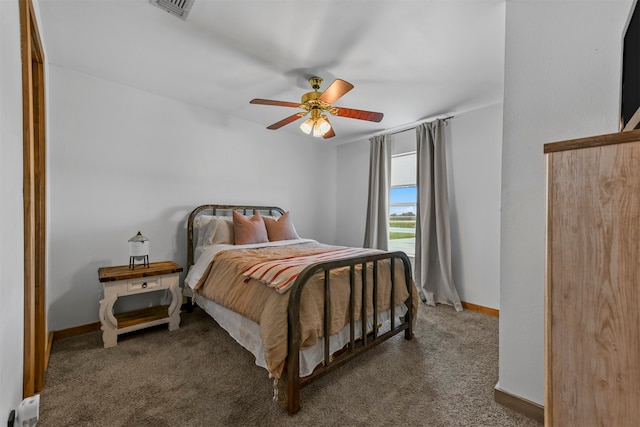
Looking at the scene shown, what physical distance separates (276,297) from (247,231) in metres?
1.52

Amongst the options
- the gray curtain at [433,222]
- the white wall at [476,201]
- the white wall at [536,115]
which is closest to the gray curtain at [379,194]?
the gray curtain at [433,222]

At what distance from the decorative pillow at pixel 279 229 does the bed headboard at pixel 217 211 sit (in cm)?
50

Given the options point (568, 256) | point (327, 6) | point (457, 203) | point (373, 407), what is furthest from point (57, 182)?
point (457, 203)

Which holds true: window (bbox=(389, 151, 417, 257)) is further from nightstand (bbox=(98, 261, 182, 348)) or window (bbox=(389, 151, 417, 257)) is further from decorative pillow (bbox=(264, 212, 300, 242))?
nightstand (bbox=(98, 261, 182, 348))

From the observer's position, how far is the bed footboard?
1564mm

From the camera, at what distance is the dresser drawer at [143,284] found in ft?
7.90

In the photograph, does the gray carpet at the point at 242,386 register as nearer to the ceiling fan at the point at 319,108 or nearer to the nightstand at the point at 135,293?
the nightstand at the point at 135,293

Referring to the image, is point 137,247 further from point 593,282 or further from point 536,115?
point 536,115

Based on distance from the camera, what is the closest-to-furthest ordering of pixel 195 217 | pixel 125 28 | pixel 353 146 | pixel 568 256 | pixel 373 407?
pixel 568 256, pixel 373 407, pixel 125 28, pixel 195 217, pixel 353 146

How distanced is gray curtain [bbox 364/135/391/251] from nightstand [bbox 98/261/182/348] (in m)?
2.74

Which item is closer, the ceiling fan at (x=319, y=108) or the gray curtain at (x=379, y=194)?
the ceiling fan at (x=319, y=108)

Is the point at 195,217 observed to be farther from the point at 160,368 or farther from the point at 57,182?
the point at 160,368

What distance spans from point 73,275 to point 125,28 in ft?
7.24

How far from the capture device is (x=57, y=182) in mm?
2473
